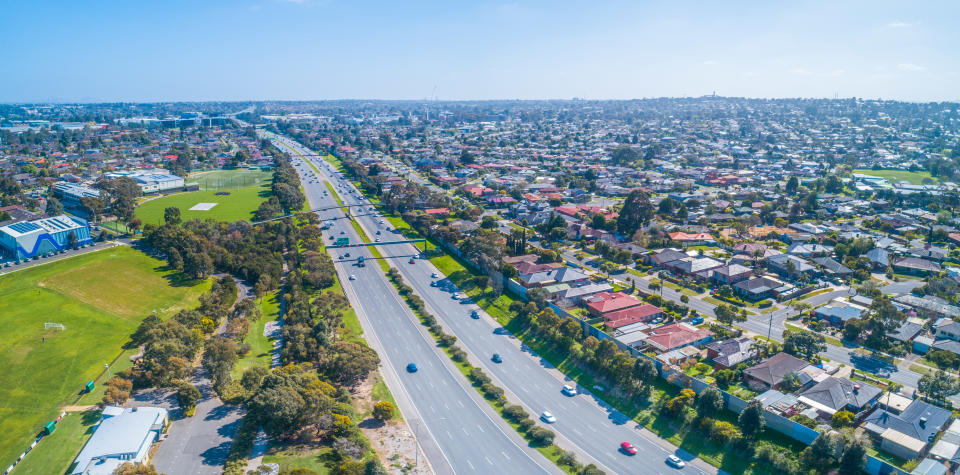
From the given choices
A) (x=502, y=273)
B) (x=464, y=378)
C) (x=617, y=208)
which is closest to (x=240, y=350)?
(x=464, y=378)

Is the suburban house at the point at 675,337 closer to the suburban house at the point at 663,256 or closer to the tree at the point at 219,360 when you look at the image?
the suburban house at the point at 663,256

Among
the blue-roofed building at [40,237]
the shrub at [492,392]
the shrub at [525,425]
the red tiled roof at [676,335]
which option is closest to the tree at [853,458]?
the red tiled roof at [676,335]

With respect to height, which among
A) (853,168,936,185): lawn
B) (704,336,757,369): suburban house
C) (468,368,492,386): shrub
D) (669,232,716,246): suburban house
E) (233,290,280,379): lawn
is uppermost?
(853,168,936,185): lawn

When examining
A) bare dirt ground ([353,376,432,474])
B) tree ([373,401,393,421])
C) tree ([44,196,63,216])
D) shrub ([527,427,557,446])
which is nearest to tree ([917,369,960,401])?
shrub ([527,427,557,446])

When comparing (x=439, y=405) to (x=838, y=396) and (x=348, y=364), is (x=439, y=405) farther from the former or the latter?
(x=838, y=396)

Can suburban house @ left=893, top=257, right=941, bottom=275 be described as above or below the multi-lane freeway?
above

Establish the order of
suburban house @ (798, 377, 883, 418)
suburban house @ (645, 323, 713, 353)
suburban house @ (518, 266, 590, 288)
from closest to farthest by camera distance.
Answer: suburban house @ (798, 377, 883, 418)
suburban house @ (645, 323, 713, 353)
suburban house @ (518, 266, 590, 288)

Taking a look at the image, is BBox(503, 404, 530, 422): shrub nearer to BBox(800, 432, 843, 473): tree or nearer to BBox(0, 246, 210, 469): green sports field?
BBox(800, 432, 843, 473): tree
